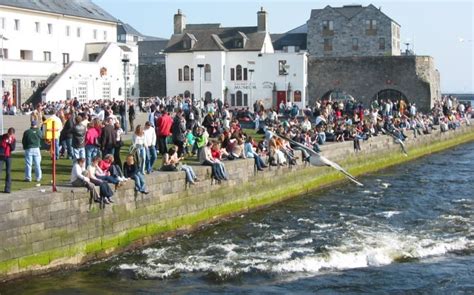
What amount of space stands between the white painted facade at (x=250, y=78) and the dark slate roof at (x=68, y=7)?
807 cm

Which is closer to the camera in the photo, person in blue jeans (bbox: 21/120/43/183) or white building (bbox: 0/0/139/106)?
person in blue jeans (bbox: 21/120/43/183)

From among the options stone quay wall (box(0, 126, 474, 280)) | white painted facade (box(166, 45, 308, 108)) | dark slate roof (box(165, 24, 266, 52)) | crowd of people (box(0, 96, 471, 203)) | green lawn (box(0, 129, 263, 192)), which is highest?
dark slate roof (box(165, 24, 266, 52))

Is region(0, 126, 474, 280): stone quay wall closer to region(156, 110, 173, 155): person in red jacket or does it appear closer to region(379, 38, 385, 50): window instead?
region(156, 110, 173, 155): person in red jacket

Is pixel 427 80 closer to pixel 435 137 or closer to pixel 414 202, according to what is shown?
pixel 435 137

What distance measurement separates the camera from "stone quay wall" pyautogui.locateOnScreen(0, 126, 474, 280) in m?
15.1

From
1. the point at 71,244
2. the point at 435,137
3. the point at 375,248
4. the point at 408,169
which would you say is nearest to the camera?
the point at 71,244

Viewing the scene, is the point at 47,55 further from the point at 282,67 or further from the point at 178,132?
the point at 178,132

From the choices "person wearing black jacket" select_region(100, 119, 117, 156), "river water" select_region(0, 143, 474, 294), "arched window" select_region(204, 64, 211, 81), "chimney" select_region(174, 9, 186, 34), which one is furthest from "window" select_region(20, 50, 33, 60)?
"person wearing black jacket" select_region(100, 119, 117, 156)

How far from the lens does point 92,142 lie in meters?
20.3

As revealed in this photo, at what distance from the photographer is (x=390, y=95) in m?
66.0

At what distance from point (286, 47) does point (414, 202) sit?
198 ft

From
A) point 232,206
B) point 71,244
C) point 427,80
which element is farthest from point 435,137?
point 71,244

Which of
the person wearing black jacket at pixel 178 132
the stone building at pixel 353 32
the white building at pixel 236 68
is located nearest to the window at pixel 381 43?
the stone building at pixel 353 32

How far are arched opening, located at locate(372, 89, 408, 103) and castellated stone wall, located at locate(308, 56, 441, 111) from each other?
39 cm
